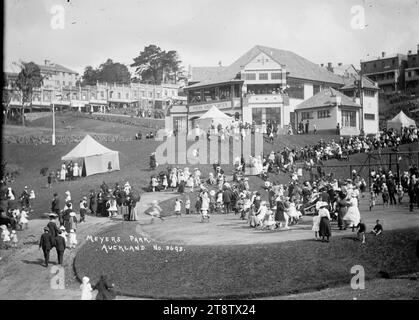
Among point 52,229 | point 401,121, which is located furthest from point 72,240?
point 401,121

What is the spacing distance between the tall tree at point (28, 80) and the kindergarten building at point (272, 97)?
1535 cm

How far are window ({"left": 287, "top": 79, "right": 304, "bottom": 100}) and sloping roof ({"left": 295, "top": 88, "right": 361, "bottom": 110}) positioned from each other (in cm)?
133

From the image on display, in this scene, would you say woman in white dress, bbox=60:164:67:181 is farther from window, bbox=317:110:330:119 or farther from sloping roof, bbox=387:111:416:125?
sloping roof, bbox=387:111:416:125

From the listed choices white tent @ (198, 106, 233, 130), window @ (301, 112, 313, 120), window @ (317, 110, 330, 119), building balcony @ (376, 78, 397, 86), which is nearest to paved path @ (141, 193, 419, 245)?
white tent @ (198, 106, 233, 130)

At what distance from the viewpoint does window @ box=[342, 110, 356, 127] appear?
47.8 m

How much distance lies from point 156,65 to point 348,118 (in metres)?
23.2

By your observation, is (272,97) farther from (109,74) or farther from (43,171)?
(109,74)

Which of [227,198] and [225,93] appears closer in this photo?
[227,198]

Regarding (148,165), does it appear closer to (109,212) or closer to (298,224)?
(109,212)

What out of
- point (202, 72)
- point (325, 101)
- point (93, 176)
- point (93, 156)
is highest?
point (202, 72)

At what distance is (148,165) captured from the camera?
32.7 m

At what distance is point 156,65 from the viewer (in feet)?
183

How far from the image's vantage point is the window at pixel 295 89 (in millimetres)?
51088

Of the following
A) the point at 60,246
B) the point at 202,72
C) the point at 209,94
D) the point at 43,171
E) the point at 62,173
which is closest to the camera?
the point at 60,246
